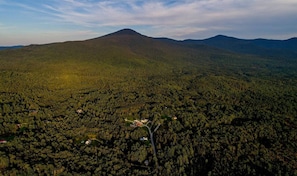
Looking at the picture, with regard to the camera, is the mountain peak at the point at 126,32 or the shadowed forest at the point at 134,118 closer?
the shadowed forest at the point at 134,118

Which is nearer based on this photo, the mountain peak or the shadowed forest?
the shadowed forest

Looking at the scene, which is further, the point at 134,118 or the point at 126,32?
the point at 126,32

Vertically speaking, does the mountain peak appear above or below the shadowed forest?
above

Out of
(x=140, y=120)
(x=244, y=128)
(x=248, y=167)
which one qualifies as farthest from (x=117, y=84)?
(x=248, y=167)

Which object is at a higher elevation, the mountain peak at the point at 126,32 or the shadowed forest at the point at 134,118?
the mountain peak at the point at 126,32

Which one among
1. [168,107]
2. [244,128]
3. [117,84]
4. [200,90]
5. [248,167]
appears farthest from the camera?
[117,84]

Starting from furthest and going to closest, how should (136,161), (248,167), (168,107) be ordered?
1. (168,107)
2. (136,161)
3. (248,167)

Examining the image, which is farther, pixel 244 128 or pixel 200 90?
pixel 200 90

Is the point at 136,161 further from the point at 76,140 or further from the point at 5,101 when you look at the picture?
the point at 5,101
